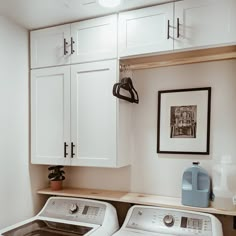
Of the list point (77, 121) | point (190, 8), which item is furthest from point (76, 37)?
point (190, 8)

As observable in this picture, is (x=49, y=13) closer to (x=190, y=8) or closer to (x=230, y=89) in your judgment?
(x=190, y=8)

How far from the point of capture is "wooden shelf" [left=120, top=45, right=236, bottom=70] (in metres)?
1.78

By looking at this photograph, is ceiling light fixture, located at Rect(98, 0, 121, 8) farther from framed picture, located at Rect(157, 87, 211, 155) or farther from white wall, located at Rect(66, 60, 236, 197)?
framed picture, located at Rect(157, 87, 211, 155)

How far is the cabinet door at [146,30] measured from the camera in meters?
1.76

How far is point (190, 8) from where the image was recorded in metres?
1.70

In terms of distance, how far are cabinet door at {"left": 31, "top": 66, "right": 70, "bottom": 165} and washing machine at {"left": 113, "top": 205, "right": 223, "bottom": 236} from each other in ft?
2.26

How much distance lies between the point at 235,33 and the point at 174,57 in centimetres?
47

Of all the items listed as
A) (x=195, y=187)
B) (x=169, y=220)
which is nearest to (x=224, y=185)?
(x=195, y=187)

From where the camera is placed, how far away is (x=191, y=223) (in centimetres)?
170

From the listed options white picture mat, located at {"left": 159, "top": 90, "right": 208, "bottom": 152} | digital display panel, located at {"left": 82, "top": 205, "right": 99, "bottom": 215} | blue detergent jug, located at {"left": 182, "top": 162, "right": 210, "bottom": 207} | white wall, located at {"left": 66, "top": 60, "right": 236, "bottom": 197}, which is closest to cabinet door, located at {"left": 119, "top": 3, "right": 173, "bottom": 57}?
white wall, located at {"left": 66, "top": 60, "right": 236, "bottom": 197}

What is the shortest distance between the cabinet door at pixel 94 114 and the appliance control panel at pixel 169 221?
40 cm

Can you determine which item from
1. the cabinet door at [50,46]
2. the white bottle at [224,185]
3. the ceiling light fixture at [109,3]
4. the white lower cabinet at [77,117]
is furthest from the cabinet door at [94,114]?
the white bottle at [224,185]

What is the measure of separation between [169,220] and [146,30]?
1299 millimetres

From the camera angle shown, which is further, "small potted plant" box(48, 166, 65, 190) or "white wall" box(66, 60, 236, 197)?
"small potted plant" box(48, 166, 65, 190)
